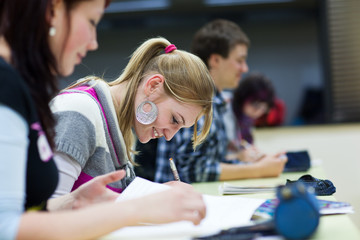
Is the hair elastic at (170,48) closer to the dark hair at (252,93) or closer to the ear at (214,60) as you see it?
the ear at (214,60)

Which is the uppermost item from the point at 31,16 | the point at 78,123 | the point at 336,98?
the point at 31,16

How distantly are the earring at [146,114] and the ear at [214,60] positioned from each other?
1192 mm

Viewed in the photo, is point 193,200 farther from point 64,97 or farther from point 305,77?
point 305,77

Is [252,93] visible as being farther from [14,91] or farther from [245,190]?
[14,91]

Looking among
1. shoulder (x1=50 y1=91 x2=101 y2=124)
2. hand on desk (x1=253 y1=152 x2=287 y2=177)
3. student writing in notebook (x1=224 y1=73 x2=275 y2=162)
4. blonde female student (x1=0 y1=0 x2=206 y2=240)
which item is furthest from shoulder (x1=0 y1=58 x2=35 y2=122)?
student writing in notebook (x1=224 y1=73 x2=275 y2=162)

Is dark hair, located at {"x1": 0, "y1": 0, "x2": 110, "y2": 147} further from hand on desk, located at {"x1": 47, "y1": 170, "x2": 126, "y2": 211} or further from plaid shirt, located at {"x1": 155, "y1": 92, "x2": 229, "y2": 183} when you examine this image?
plaid shirt, located at {"x1": 155, "y1": 92, "x2": 229, "y2": 183}

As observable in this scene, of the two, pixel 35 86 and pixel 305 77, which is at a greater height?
pixel 35 86

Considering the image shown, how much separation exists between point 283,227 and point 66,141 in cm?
62

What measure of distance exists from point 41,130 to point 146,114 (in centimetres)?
63

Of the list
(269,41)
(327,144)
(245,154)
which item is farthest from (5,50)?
(269,41)

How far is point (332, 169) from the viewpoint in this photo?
12.0 ft

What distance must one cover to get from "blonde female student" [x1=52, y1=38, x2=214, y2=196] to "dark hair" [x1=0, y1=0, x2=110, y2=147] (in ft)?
1.34

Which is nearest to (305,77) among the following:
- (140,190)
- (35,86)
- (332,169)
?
(332,169)

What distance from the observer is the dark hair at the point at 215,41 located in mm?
2543
